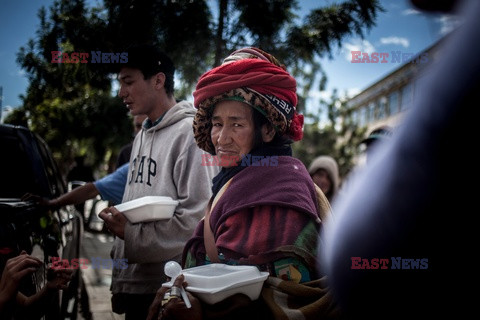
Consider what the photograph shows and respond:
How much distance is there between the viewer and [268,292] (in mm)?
1258

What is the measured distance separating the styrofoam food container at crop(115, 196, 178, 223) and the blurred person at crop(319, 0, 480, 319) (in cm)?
137

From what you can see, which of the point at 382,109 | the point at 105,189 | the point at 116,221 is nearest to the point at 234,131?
the point at 116,221

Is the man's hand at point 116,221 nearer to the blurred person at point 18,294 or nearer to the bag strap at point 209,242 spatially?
the blurred person at point 18,294

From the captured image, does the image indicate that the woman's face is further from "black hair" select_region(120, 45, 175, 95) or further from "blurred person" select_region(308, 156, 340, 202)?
"blurred person" select_region(308, 156, 340, 202)

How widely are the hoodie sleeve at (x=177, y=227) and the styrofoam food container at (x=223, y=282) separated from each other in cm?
81

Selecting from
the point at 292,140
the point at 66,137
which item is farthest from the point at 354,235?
the point at 66,137

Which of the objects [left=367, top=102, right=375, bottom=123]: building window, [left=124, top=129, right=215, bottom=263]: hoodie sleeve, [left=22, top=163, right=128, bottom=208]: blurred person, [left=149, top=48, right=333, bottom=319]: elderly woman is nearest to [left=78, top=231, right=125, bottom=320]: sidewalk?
[left=22, top=163, right=128, bottom=208]: blurred person

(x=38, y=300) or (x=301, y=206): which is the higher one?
(x=301, y=206)

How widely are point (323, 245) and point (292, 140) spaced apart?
0.57m

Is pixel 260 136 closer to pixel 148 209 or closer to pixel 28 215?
pixel 148 209

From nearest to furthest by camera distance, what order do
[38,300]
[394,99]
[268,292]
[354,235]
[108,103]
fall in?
[354,235]
[268,292]
[38,300]
[108,103]
[394,99]

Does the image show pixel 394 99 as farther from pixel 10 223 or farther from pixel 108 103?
pixel 10 223

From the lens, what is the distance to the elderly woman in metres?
1.23

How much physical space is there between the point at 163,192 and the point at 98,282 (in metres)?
3.94
